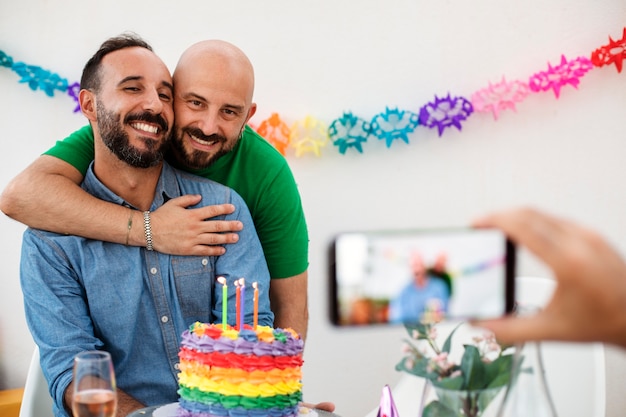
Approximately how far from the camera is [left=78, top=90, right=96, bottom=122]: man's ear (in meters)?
2.36

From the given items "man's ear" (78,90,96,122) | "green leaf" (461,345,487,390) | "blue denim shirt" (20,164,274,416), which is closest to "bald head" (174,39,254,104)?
"man's ear" (78,90,96,122)

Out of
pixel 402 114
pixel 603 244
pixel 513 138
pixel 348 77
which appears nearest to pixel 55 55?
pixel 348 77

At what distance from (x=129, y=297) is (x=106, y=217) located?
0.71 ft

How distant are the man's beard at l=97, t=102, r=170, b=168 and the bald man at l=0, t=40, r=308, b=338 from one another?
122 millimetres

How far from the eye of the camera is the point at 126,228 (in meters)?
2.15

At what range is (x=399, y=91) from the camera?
358 cm

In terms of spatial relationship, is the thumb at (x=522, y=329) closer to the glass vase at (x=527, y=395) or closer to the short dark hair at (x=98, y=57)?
the glass vase at (x=527, y=395)

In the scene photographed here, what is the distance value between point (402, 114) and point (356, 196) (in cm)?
41

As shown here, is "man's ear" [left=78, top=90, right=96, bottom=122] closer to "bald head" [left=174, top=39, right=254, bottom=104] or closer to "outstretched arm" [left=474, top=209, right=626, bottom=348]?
"bald head" [left=174, top=39, right=254, bottom=104]

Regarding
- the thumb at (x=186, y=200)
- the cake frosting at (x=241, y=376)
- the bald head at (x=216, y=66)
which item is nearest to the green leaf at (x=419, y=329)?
the cake frosting at (x=241, y=376)

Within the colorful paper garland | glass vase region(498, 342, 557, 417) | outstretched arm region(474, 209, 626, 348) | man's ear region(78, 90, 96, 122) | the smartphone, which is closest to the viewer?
outstretched arm region(474, 209, 626, 348)

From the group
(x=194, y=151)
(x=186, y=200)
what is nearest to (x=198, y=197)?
(x=186, y=200)

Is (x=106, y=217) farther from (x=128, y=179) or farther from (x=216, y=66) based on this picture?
(x=216, y=66)

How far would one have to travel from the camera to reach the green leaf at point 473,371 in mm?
1362
